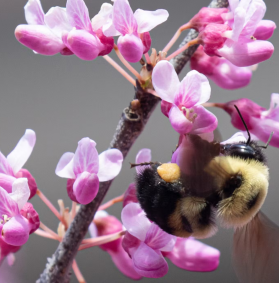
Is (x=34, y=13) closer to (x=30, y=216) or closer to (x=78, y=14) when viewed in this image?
(x=78, y=14)

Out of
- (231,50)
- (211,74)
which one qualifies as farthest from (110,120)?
(231,50)

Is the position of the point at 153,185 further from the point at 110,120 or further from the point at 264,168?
the point at 110,120

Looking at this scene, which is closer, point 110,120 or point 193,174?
point 193,174

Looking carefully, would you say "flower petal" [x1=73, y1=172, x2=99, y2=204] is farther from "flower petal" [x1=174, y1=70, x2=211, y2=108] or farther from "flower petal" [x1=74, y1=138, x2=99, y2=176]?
"flower petal" [x1=174, y1=70, x2=211, y2=108]

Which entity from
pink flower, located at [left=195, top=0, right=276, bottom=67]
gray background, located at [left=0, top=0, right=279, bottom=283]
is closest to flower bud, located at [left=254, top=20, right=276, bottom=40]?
pink flower, located at [left=195, top=0, right=276, bottom=67]

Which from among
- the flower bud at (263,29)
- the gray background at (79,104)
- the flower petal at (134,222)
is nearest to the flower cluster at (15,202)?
the flower petal at (134,222)

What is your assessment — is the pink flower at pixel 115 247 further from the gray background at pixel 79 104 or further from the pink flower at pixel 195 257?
the gray background at pixel 79 104

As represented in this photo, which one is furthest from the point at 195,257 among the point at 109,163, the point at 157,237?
the point at 109,163
